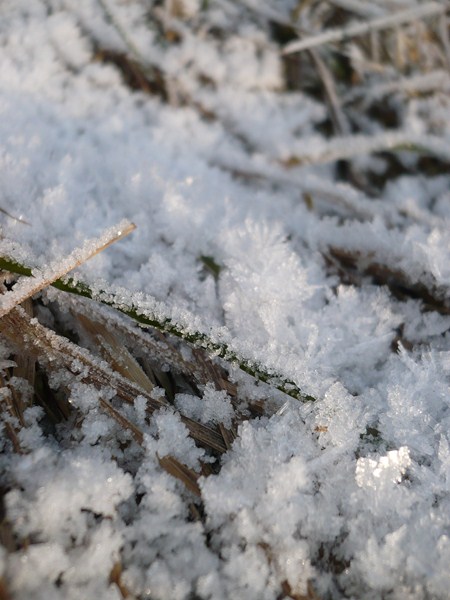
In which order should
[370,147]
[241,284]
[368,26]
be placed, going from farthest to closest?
[368,26] < [370,147] < [241,284]

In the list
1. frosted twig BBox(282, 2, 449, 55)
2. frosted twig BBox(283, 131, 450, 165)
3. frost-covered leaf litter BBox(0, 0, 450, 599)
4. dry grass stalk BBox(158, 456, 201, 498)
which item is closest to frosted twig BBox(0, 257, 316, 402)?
frost-covered leaf litter BBox(0, 0, 450, 599)

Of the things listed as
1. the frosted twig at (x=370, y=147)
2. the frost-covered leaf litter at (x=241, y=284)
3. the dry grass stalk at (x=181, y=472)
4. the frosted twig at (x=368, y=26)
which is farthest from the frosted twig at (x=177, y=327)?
the frosted twig at (x=368, y=26)

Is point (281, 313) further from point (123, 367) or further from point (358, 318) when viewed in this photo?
point (123, 367)

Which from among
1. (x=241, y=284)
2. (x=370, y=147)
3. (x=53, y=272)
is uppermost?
(x=53, y=272)

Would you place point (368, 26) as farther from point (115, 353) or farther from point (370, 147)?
point (115, 353)

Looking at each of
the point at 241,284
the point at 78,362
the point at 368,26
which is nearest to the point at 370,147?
the point at 368,26

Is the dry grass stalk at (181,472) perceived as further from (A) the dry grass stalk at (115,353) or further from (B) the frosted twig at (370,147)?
(B) the frosted twig at (370,147)
